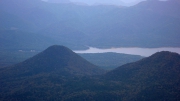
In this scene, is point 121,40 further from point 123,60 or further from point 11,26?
point 11,26

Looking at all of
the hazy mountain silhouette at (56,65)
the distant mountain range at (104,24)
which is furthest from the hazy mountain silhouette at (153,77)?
the distant mountain range at (104,24)

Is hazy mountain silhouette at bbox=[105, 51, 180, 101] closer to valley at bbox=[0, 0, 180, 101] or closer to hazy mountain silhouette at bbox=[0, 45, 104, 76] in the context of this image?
valley at bbox=[0, 0, 180, 101]

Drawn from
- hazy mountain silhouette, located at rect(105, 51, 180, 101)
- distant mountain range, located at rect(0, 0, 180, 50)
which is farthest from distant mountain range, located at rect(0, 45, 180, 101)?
distant mountain range, located at rect(0, 0, 180, 50)

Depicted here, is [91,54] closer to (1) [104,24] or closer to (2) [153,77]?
(2) [153,77]

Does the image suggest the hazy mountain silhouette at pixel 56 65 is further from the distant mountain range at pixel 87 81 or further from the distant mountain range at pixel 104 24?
the distant mountain range at pixel 104 24

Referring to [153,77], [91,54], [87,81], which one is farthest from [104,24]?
[153,77]
